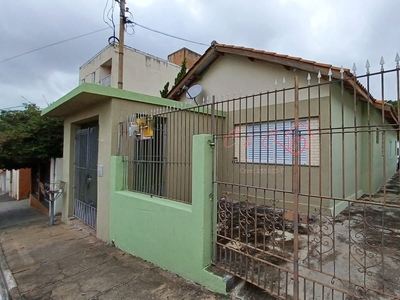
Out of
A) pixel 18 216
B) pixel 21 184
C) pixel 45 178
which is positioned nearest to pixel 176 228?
pixel 45 178

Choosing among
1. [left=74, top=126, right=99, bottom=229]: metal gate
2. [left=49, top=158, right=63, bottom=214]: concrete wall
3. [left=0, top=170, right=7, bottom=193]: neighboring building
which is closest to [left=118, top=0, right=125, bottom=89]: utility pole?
[left=74, top=126, right=99, bottom=229]: metal gate

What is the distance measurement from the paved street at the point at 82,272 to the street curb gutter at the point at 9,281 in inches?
2.1

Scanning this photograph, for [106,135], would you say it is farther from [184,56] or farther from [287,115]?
[184,56]

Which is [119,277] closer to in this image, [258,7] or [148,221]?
[148,221]

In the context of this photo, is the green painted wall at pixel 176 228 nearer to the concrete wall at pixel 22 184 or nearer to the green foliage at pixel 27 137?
the green foliage at pixel 27 137

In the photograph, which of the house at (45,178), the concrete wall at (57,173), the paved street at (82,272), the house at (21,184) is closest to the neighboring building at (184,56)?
the house at (45,178)

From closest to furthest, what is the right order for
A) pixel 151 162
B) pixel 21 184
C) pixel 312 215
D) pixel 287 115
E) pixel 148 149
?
pixel 151 162, pixel 148 149, pixel 312 215, pixel 287 115, pixel 21 184

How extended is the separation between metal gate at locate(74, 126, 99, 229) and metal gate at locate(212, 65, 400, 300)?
12.7ft

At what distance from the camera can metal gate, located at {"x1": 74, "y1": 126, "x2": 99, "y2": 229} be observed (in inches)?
249

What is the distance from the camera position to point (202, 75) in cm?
960

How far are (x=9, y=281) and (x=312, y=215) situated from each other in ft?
19.9

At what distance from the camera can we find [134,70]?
15820 mm

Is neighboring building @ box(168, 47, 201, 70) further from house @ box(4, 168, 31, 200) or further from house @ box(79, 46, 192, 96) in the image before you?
house @ box(4, 168, 31, 200)

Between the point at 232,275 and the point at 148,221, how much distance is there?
1.84 metres
